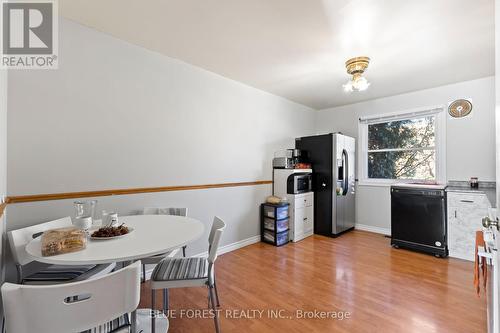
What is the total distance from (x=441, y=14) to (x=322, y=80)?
1.55 metres

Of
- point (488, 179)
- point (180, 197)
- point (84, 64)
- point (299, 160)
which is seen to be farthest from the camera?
point (299, 160)

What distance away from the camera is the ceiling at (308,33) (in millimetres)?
1815

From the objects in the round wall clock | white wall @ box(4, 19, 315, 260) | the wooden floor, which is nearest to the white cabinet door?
the wooden floor

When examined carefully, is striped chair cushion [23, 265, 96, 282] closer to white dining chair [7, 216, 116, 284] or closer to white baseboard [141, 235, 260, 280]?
white dining chair [7, 216, 116, 284]

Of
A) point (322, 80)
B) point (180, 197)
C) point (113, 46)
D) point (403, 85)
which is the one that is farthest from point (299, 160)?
point (113, 46)

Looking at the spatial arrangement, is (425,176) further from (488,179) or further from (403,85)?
(403,85)

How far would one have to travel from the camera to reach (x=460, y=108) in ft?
11.1

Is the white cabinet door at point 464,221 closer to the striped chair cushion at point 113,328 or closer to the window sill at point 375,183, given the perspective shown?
the window sill at point 375,183

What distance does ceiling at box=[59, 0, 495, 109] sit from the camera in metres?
1.82

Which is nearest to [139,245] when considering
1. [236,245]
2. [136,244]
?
[136,244]

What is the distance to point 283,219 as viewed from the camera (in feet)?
11.7

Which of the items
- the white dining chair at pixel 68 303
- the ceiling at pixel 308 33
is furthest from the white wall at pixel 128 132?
the white dining chair at pixel 68 303

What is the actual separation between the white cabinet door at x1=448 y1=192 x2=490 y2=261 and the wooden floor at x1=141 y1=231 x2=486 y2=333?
0.17m

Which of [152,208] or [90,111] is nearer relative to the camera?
[90,111]
